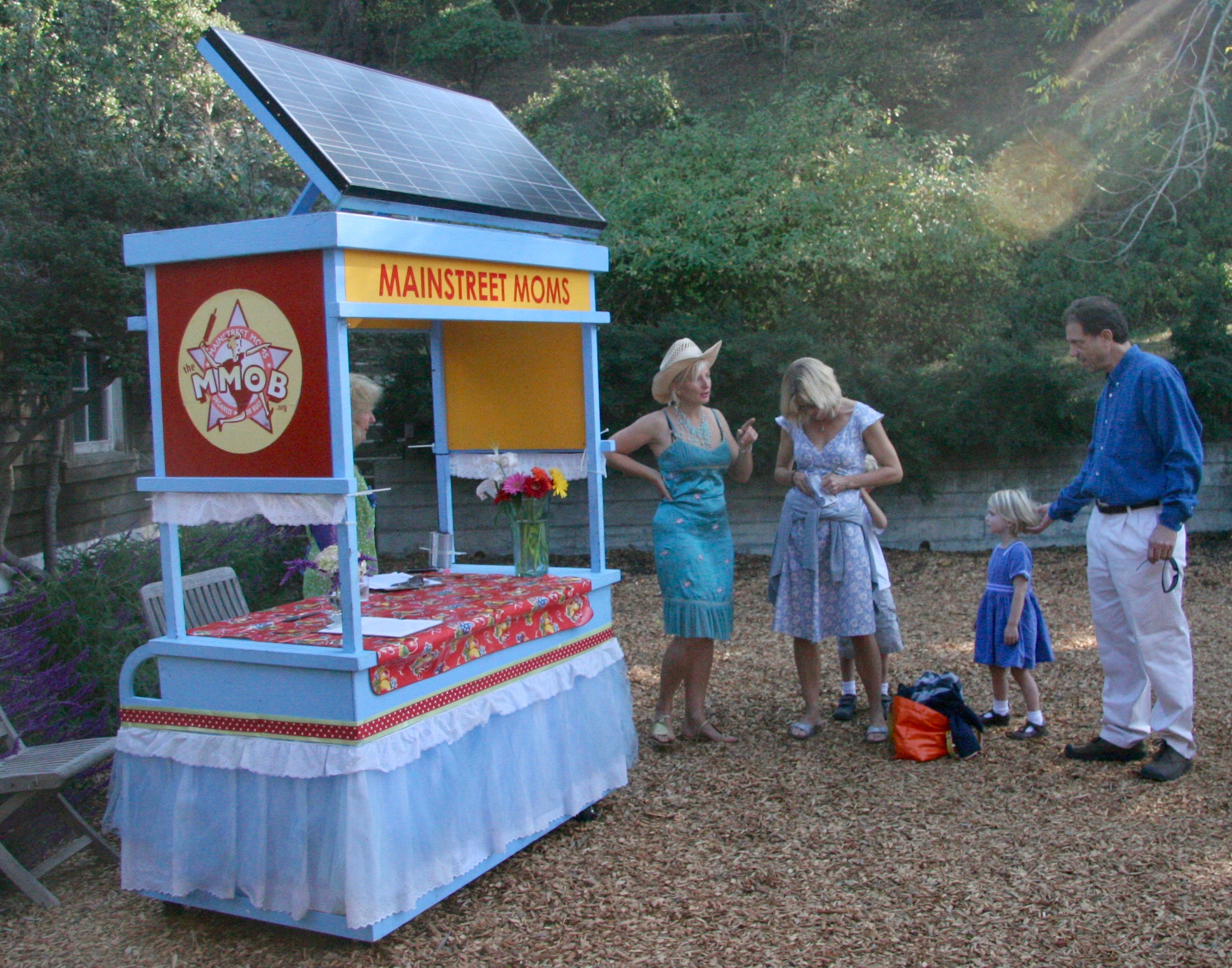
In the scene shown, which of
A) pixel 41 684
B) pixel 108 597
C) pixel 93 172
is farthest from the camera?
pixel 93 172

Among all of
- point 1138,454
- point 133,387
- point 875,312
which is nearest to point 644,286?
point 875,312

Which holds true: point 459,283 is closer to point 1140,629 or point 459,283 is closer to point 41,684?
point 41,684

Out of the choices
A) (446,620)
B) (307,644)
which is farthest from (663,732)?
(307,644)

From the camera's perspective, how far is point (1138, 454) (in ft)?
13.7

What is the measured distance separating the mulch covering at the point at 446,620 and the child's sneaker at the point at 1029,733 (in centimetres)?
205

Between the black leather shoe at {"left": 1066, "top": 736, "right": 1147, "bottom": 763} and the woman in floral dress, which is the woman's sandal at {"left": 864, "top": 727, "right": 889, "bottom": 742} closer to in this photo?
the woman in floral dress

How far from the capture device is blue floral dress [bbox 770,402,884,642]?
183 inches

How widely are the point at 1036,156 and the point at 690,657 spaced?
12.7m

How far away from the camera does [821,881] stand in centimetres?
353

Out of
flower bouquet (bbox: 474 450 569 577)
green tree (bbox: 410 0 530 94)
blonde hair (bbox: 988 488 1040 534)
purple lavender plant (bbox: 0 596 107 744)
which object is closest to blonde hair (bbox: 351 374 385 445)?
flower bouquet (bbox: 474 450 569 577)

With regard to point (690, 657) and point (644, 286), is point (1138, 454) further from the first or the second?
point (644, 286)

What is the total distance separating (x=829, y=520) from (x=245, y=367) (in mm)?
2604

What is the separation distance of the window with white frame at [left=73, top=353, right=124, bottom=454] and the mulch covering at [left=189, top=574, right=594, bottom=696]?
197 inches

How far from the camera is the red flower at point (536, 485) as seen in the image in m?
4.12
